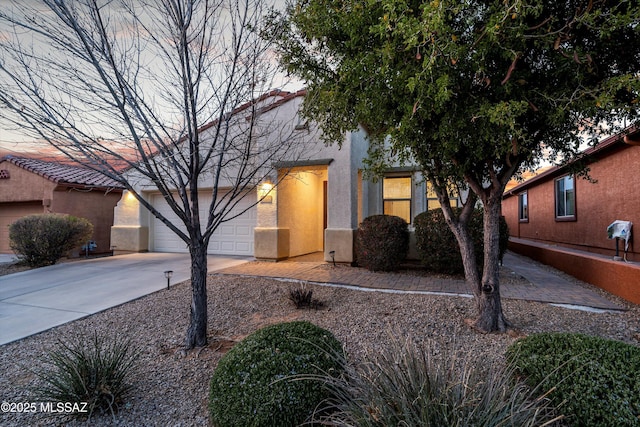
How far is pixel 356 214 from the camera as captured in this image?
905 centimetres

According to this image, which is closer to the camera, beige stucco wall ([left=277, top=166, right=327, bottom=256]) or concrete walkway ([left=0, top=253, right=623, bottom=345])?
concrete walkway ([left=0, top=253, right=623, bottom=345])

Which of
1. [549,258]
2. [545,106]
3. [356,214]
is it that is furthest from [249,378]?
[549,258]

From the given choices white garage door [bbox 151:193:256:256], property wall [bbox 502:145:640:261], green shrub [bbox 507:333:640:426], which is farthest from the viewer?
white garage door [bbox 151:193:256:256]

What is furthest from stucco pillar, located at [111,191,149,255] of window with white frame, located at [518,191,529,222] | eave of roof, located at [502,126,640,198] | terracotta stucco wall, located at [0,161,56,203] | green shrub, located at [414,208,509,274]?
window with white frame, located at [518,191,529,222]

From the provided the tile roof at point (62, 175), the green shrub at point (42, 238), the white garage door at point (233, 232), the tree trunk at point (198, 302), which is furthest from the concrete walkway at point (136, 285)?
the tile roof at point (62, 175)

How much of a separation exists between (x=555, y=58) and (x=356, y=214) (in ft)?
20.5

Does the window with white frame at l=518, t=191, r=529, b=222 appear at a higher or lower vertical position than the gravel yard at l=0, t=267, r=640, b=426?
higher

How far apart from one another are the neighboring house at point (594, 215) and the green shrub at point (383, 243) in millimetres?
3499

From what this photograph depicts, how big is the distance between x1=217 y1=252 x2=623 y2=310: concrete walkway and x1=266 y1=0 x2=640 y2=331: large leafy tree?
2138 millimetres

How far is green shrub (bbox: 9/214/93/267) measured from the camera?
9242 millimetres

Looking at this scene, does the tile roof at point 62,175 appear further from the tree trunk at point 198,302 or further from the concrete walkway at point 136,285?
the tree trunk at point 198,302

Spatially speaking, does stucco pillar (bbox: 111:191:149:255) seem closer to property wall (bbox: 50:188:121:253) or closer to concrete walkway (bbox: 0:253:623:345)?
property wall (bbox: 50:188:121:253)

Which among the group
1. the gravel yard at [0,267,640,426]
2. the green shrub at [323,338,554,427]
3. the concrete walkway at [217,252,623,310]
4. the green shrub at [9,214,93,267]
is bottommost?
the gravel yard at [0,267,640,426]

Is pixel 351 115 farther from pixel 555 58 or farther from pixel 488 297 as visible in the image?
pixel 488 297
